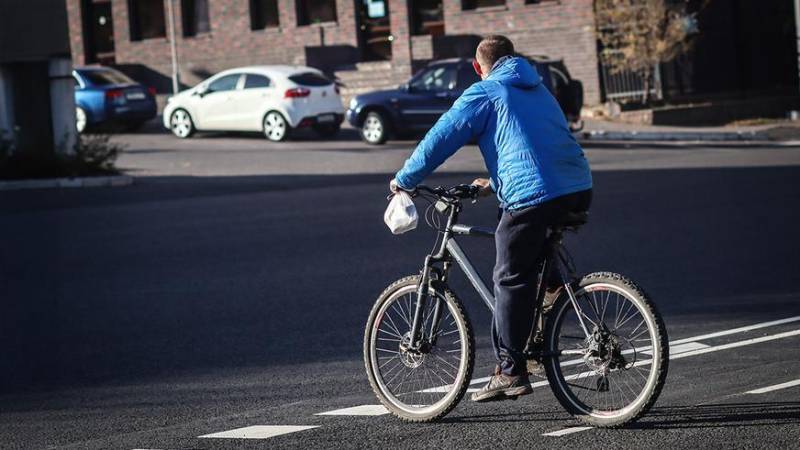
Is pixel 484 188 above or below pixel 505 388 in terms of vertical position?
above

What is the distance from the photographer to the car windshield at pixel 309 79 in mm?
30672

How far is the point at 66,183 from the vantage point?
22.7 meters

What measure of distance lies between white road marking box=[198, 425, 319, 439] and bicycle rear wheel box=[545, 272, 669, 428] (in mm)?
1216

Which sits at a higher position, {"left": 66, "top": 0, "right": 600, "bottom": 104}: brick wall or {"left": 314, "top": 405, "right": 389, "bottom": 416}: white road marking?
{"left": 66, "top": 0, "right": 600, "bottom": 104}: brick wall

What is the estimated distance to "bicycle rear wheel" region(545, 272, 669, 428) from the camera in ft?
20.2

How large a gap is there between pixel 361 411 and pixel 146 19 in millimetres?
41597

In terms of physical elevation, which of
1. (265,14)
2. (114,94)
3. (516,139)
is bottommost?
(516,139)

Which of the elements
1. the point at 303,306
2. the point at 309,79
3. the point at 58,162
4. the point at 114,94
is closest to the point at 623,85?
the point at 309,79

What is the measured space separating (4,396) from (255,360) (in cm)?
150

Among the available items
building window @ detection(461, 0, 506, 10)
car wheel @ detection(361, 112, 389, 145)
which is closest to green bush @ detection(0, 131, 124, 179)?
car wheel @ detection(361, 112, 389, 145)

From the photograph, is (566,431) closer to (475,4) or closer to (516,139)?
(516,139)

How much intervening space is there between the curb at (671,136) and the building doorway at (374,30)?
13.4 metres

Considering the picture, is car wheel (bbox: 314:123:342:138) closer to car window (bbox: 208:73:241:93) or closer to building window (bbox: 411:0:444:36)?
car window (bbox: 208:73:241:93)

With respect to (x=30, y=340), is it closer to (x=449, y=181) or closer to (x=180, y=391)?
(x=180, y=391)
